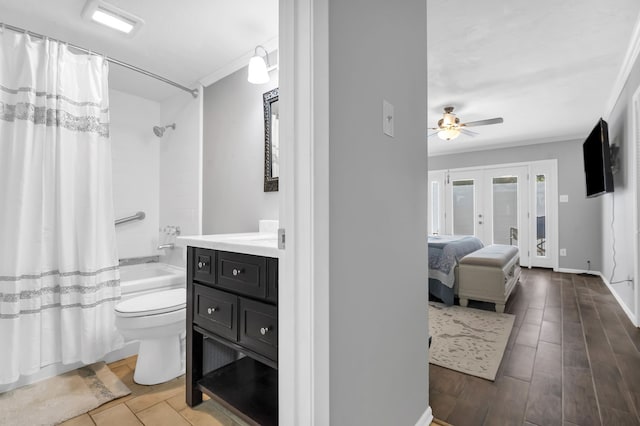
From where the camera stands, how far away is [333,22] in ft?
2.87

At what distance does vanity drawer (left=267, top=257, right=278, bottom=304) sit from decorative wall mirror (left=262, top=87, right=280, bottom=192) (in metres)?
1.07

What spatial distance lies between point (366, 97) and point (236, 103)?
1.72 m

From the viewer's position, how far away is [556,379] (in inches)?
70.9

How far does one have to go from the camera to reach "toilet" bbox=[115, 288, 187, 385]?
1690 millimetres

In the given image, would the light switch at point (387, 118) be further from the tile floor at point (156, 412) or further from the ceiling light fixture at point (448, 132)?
the ceiling light fixture at point (448, 132)

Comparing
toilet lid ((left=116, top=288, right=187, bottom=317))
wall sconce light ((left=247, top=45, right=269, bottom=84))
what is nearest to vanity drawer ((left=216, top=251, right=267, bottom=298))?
toilet lid ((left=116, top=288, right=187, bottom=317))

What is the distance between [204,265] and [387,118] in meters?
1.03

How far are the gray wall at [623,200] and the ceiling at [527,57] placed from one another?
0.78 ft

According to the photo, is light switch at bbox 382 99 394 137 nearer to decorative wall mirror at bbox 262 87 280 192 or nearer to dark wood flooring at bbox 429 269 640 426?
decorative wall mirror at bbox 262 87 280 192

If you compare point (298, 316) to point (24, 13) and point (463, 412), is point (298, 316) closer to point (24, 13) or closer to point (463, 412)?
point (463, 412)

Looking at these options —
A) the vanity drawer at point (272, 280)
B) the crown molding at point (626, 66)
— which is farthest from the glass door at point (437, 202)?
the vanity drawer at point (272, 280)

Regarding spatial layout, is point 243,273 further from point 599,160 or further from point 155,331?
point 599,160

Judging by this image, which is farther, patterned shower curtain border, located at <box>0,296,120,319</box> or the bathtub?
the bathtub

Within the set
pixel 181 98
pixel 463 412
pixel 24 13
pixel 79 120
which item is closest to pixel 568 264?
pixel 463 412
